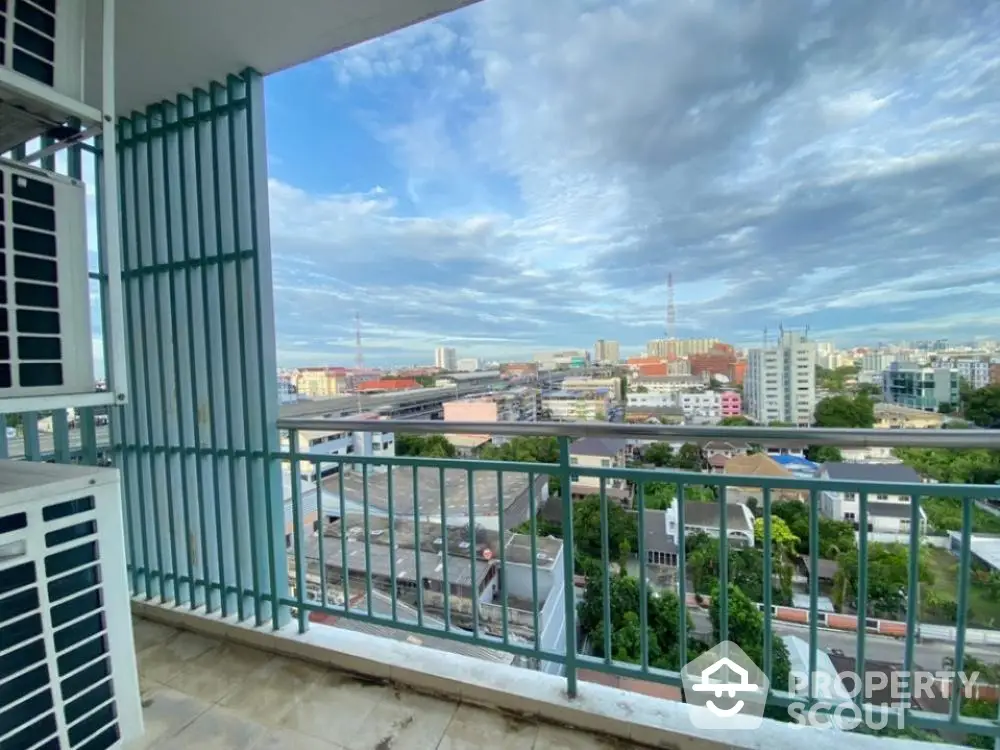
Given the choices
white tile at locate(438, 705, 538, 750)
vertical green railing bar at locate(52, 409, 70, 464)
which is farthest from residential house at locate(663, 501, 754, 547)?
vertical green railing bar at locate(52, 409, 70, 464)

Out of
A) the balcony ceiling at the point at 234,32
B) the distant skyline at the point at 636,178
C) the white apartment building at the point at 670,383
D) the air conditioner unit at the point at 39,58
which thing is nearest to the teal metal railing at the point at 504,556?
the white apartment building at the point at 670,383

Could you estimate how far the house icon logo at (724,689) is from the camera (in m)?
1.40

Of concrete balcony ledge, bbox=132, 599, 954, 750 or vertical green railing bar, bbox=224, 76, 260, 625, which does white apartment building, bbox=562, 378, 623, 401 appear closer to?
concrete balcony ledge, bbox=132, 599, 954, 750

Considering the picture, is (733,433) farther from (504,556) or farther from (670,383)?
(504,556)

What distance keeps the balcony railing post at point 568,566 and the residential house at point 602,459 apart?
25mm

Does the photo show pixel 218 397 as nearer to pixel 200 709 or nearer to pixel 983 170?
pixel 200 709

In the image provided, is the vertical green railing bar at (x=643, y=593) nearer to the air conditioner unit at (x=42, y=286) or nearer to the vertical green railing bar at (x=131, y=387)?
the air conditioner unit at (x=42, y=286)

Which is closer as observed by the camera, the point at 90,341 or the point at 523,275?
the point at 90,341

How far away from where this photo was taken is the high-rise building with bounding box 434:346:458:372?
6.40 feet

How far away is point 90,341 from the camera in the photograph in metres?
1.22

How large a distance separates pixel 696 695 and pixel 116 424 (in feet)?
9.87

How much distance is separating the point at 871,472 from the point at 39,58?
8.11ft

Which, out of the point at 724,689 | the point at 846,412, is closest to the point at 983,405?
the point at 846,412

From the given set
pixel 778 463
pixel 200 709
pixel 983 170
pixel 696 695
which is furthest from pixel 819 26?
pixel 200 709
